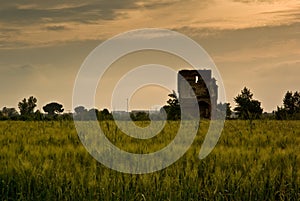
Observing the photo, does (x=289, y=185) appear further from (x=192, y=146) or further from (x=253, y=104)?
(x=253, y=104)

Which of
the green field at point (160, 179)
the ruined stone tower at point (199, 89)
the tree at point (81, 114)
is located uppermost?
the ruined stone tower at point (199, 89)

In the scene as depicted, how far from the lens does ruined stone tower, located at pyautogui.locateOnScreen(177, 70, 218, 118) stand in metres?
38.2

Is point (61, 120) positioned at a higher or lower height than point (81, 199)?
higher

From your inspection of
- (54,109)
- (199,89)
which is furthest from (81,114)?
(199,89)

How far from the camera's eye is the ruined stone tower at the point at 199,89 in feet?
125

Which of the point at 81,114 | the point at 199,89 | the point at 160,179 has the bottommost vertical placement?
the point at 160,179

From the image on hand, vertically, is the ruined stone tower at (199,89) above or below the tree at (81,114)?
above

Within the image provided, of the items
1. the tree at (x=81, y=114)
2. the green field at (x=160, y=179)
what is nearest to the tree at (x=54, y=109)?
the tree at (x=81, y=114)

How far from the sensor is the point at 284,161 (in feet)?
20.8

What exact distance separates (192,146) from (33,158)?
2.42 metres

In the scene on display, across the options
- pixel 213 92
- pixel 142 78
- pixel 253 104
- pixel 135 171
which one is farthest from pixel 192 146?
pixel 253 104

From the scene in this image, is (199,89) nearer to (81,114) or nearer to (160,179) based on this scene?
(81,114)

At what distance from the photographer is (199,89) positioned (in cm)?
3925

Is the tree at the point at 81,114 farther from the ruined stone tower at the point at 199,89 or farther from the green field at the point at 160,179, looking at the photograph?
the ruined stone tower at the point at 199,89
